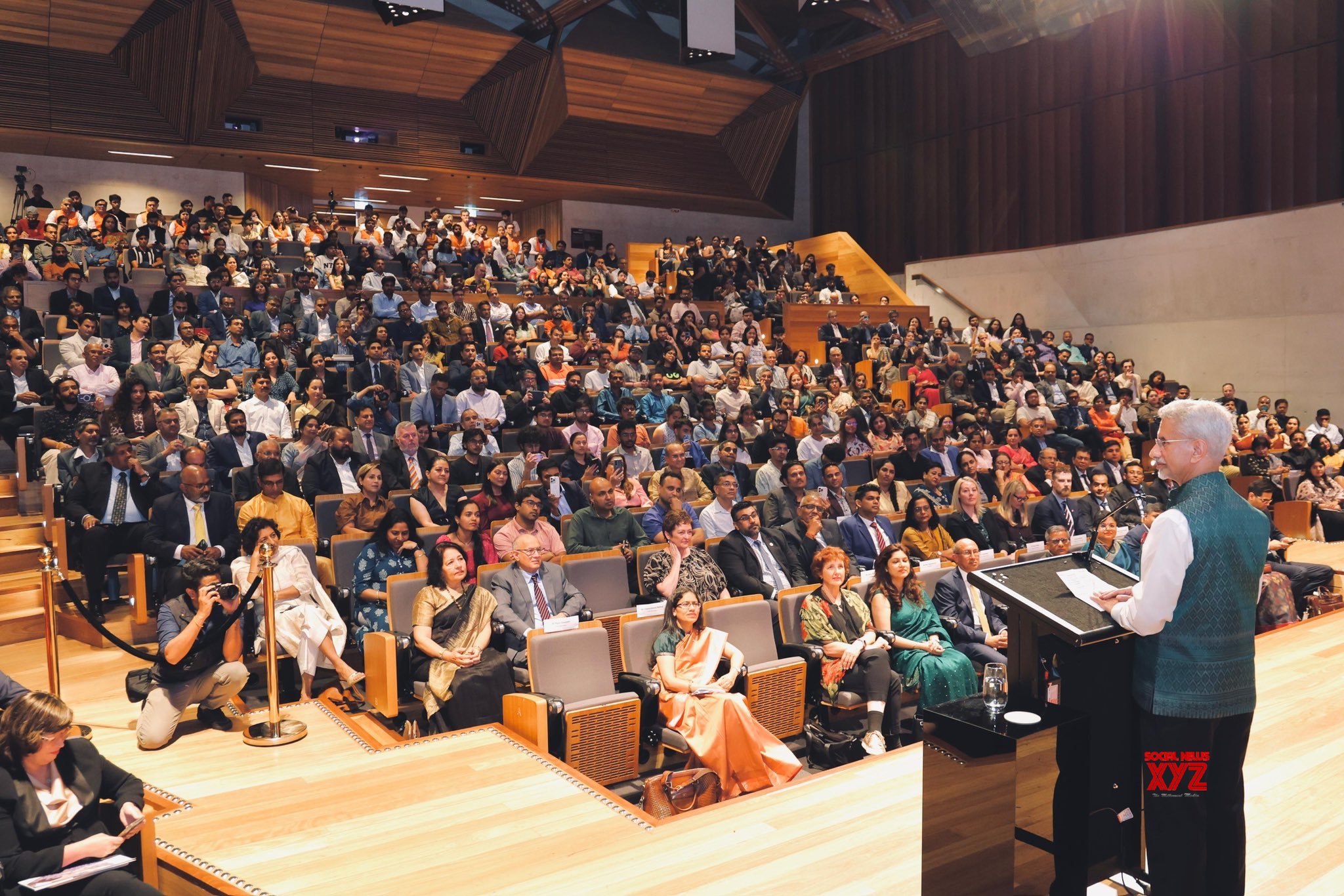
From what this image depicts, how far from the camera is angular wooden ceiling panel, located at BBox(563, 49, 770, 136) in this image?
33.6 ft

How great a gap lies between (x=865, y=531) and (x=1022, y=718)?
283cm

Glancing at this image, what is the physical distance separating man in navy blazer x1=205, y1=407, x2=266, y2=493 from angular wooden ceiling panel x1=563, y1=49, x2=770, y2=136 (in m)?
6.62

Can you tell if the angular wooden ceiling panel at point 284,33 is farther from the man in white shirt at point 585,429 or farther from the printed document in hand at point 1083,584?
the printed document in hand at point 1083,584

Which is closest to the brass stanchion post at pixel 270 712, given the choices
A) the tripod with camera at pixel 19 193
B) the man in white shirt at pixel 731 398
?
the man in white shirt at pixel 731 398

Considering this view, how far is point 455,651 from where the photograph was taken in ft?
10.3

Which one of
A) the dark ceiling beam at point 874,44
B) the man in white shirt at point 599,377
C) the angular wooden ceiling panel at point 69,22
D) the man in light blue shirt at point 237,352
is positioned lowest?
the man in white shirt at point 599,377

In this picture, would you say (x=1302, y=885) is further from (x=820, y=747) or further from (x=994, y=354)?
(x=994, y=354)

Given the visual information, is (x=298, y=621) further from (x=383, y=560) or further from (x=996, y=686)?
(x=996, y=686)

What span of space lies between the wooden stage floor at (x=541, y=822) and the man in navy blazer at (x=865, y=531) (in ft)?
5.80

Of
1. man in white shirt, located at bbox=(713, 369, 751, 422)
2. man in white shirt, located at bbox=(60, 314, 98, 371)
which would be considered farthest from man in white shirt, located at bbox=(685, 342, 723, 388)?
man in white shirt, located at bbox=(60, 314, 98, 371)

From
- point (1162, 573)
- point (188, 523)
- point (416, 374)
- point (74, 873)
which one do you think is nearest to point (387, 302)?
point (416, 374)

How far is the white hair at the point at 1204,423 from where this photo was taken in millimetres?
1503

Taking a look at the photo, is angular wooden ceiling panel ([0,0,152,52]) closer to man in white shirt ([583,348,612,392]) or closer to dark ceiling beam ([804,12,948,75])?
man in white shirt ([583,348,612,392])

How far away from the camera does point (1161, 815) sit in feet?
5.11
